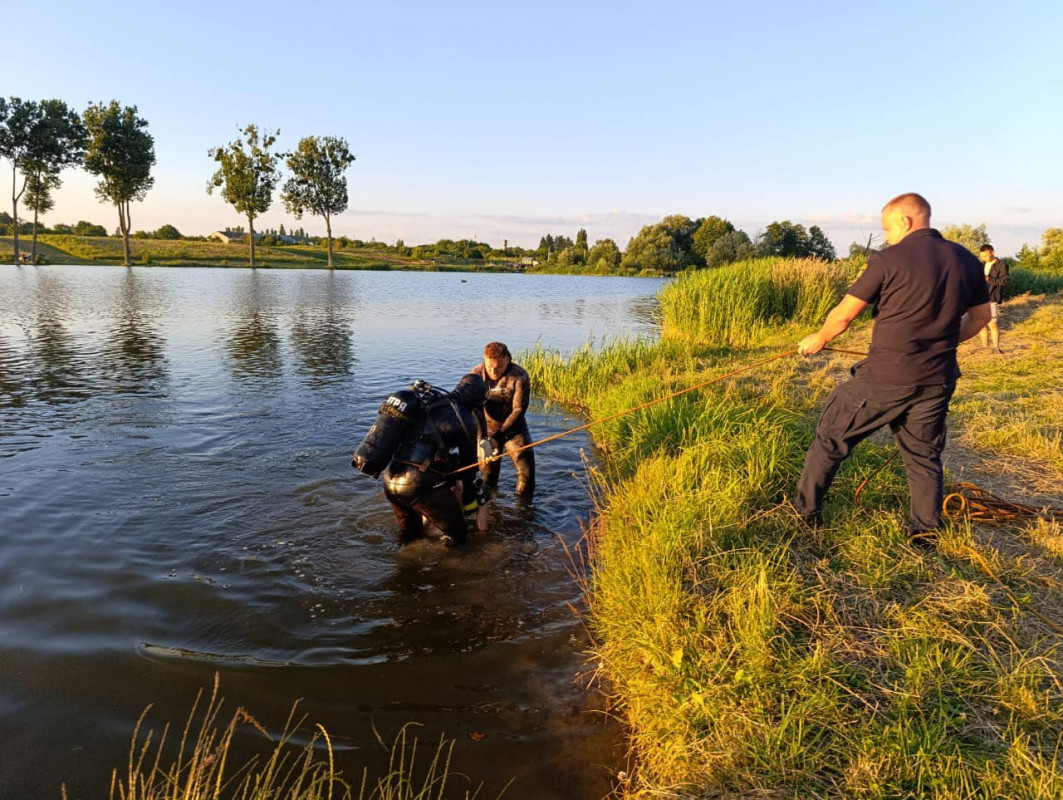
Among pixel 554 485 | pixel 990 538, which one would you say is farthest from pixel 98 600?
pixel 990 538

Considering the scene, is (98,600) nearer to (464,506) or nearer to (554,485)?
(464,506)

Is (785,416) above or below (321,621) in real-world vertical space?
above

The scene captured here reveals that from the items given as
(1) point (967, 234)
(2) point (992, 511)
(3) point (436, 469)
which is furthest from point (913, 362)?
(1) point (967, 234)

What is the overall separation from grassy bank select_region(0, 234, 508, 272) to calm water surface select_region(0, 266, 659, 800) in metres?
62.8

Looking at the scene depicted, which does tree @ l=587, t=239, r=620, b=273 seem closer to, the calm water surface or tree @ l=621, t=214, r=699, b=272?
tree @ l=621, t=214, r=699, b=272

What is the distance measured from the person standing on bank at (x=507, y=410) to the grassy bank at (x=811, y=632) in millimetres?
1119

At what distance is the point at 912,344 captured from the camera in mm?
3895

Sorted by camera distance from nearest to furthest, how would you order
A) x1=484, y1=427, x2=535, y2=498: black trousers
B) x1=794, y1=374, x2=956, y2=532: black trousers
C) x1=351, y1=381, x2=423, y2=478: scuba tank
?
x1=794, y1=374, x2=956, y2=532: black trousers
x1=351, y1=381, x2=423, y2=478: scuba tank
x1=484, y1=427, x2=535, y2=498: black trousers

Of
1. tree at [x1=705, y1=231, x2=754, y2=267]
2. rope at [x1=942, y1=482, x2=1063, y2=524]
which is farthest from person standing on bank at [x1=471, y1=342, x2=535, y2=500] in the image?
tree at [x1=705, y1=231, x2=754, y2=267]

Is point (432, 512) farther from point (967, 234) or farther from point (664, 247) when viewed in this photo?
point (664, 247)

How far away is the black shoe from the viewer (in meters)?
4.09

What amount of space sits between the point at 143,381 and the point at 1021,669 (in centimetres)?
1485

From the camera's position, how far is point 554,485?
24.7ft

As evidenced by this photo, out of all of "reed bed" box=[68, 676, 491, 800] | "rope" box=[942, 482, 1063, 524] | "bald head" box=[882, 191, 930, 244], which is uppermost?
"bald head" box=[882, 191, 930, 244]
